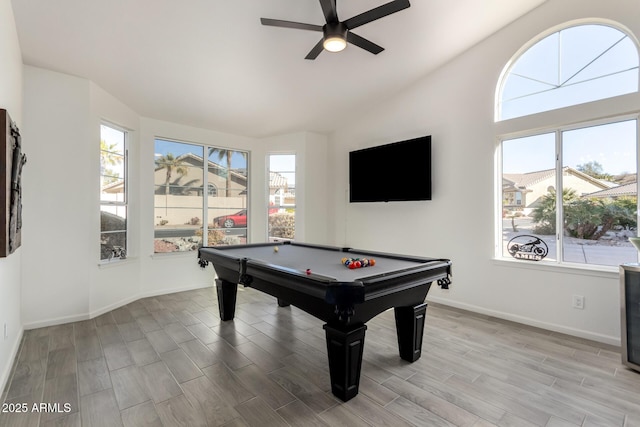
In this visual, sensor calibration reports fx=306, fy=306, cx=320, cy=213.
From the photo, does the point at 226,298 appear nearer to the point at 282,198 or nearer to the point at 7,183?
the point at 7,183

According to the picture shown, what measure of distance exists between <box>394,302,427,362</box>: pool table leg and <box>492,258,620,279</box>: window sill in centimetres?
172

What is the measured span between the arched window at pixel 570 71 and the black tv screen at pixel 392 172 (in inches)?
41.5

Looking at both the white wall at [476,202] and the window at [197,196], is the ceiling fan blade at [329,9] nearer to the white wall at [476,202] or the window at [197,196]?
the white wall at [476,202]

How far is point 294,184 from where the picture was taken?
574cm

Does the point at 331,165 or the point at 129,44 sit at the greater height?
the point at 129,44

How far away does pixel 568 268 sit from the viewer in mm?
3197

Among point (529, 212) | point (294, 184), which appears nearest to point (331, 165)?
point (294, 184)

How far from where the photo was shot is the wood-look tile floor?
1.90 metres

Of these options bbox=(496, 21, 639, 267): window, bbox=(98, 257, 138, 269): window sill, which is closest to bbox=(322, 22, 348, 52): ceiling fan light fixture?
bbox=(496, 21, 639, 267): window

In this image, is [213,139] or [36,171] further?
[213,139]

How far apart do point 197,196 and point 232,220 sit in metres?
0.76

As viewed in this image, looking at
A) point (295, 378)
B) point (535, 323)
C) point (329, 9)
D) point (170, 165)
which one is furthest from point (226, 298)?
point (535, 323)

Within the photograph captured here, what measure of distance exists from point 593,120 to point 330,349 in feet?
11.3

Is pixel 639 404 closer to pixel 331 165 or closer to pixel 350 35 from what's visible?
pixel 350 35
